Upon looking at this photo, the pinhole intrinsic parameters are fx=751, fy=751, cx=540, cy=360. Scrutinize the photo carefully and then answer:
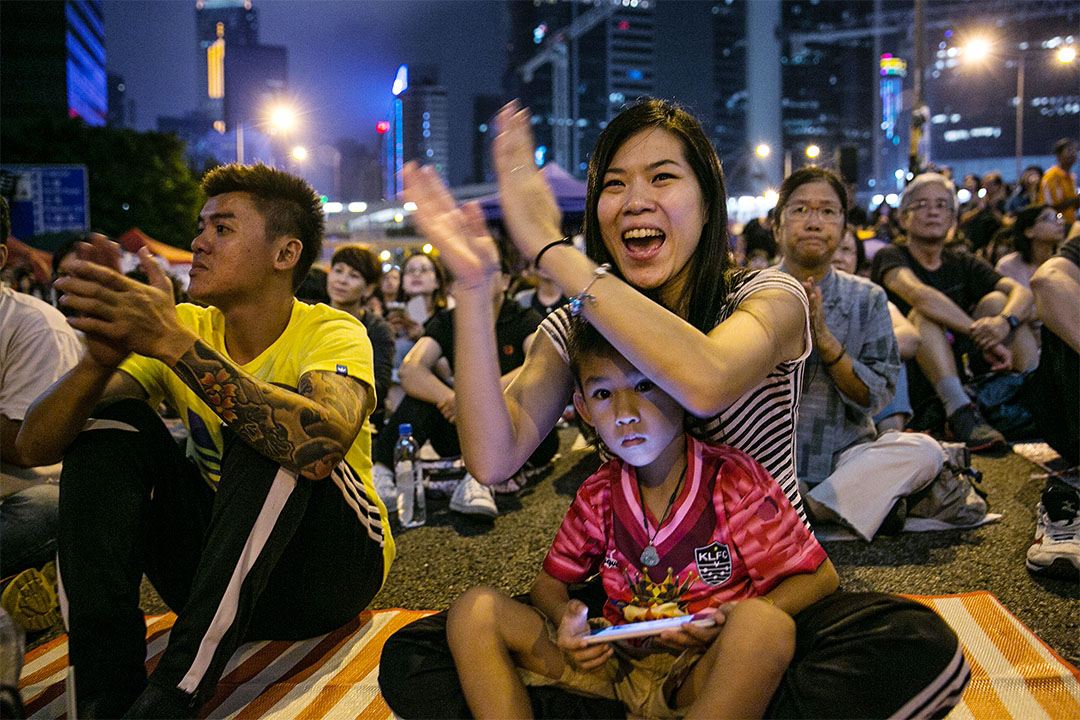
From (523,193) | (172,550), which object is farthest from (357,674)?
(523,193)

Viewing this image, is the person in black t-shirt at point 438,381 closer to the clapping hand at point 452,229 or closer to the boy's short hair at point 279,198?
the boy's short hair at point 279,198

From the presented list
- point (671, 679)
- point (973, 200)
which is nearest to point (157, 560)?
point (671, 679)

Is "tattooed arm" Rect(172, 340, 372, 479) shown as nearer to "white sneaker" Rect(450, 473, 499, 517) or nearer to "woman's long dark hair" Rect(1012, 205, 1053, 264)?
"white sneaker" Rect(450, 473, 499, 517)

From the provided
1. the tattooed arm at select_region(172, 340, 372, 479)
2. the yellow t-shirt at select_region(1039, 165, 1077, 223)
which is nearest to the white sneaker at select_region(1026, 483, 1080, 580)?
the tattooed arm at select_region(172, 340, 372, 479)

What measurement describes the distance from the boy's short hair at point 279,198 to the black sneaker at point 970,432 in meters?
4.36

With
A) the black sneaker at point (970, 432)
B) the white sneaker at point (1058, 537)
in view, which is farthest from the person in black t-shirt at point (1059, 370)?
the black sneaker at point (970, 432)

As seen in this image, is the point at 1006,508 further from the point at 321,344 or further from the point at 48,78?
the point at 48,78

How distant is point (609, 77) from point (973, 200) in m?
102

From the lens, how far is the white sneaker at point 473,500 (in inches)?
167

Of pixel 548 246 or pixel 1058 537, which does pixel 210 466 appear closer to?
pixel 548 246

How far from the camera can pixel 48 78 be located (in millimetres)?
51062

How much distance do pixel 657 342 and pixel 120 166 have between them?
38392mm

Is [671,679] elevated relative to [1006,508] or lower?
elevated

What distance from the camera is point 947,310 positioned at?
17.1ft
